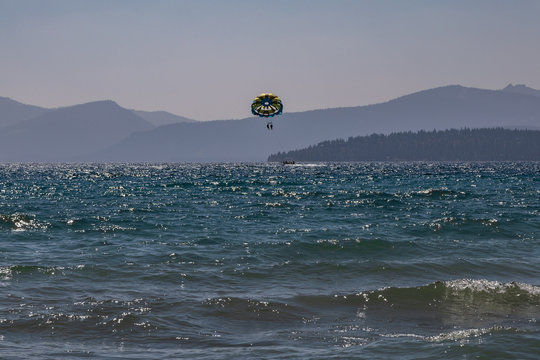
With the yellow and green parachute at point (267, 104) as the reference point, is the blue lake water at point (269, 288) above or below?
below

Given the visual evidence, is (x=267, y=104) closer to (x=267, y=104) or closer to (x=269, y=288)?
→ (x=267, y=104)

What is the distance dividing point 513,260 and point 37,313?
65.1 ft

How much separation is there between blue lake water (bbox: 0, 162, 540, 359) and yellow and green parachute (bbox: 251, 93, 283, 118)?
23.8m

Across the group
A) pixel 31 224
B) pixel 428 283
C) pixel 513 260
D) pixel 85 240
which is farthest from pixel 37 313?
pixel 31 224

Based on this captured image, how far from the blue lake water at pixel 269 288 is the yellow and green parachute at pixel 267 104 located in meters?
23.8

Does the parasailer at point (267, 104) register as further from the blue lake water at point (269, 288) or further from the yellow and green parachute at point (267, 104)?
the blue lake water at point (269, 288)

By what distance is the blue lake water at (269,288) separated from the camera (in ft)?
48.0

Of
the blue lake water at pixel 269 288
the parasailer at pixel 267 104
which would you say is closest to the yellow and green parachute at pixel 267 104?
the parasailer at pixel 267 104

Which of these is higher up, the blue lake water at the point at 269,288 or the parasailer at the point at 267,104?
the parasailer at the point at 267,104

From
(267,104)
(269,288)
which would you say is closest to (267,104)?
(267,104)

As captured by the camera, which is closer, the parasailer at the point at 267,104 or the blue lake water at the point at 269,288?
the blue lake water at the point at 269,288

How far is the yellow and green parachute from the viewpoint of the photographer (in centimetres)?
6506

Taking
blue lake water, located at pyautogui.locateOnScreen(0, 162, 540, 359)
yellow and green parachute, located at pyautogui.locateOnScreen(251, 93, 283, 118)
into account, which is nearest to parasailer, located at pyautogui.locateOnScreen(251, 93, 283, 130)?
yellow and green parachute, located at pyautogui.locateOnScreen(251, 93, 283, 118)

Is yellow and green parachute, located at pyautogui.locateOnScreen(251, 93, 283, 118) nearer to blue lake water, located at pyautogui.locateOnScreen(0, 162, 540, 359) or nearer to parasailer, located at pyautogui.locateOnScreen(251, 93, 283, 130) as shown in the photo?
parasailer, located at pyautogui.locateOnScreen(251, 93, 283, 130)
